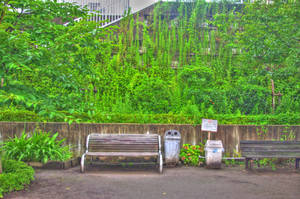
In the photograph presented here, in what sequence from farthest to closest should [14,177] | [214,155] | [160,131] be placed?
[160,131] → [214,155] → [14,177]

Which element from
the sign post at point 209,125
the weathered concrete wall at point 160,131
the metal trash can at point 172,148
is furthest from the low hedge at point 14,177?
the sign post at point 209,125

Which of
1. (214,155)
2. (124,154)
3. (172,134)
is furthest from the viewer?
(172,134)

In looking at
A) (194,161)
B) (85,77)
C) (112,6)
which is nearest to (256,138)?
(194,161)

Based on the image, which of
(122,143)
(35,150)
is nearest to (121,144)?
(122,143)

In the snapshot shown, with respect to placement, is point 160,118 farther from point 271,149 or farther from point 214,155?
point 271,149

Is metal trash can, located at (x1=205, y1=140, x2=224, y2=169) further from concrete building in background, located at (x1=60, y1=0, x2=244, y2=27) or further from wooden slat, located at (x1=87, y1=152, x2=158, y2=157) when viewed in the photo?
concrete building in background, located at (x1=60, y1=0, x2=244, y2=27)

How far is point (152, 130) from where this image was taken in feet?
32.5

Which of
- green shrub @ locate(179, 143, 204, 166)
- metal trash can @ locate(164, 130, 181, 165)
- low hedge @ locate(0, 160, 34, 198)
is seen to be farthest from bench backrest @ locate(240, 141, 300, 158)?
low hedge @ locate(0, 160, 34, 198)

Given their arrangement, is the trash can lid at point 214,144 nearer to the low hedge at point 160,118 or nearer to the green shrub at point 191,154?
the green shrub at point 191,154

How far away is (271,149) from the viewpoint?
30.2ft

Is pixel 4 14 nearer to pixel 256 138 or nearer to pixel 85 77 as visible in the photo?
pixel 85 77

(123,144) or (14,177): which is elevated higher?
(123,144)

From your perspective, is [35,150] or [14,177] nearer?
[14,177]

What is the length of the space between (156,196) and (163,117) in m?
4.16
